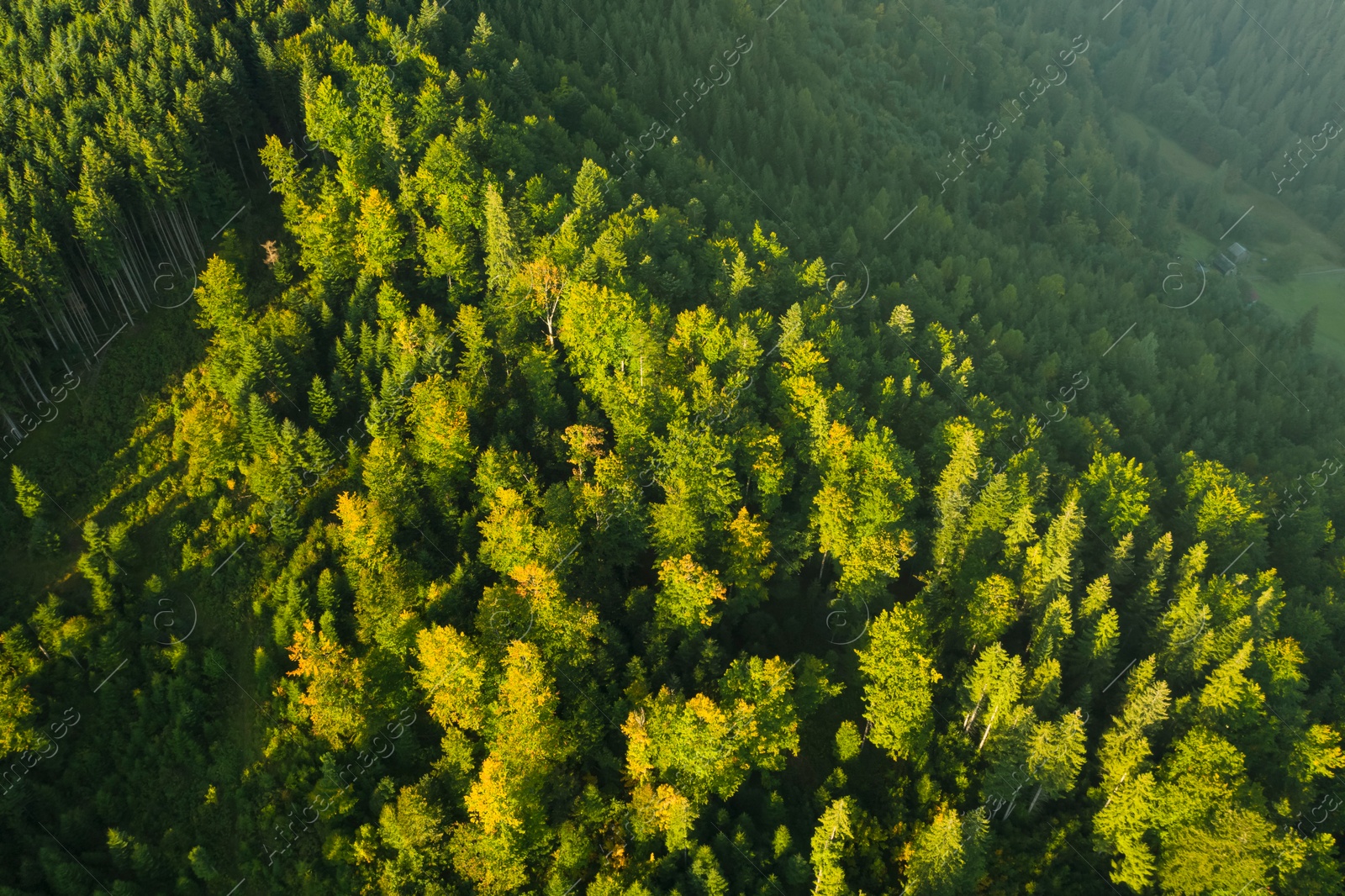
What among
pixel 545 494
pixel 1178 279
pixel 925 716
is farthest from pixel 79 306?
pixel 1178 279

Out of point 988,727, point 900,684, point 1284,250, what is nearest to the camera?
point 900,684

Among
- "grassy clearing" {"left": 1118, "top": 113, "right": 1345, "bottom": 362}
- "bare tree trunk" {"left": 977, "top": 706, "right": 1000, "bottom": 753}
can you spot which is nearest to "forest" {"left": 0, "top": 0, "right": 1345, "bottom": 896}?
"bare tree trunk" {"left": 977, "top": 706, "right": 1000, "bottom": 753}

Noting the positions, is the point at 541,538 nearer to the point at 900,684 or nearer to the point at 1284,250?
the point at 900,684

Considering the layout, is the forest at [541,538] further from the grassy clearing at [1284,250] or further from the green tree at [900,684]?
the grassy clearing at [1284,250]

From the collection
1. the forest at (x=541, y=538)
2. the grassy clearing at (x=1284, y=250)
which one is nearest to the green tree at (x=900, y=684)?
the forest at (x=541, y=538)

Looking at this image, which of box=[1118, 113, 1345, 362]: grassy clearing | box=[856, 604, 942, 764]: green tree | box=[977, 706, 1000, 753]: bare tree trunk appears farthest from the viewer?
box=[1118, 113, 1345, 362]: grassy clearing


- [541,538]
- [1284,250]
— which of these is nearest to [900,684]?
[541,538]

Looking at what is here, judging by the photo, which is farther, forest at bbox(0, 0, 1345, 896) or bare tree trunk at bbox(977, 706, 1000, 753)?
bare tree trunk at bbox(977, 706, 1000, 753)

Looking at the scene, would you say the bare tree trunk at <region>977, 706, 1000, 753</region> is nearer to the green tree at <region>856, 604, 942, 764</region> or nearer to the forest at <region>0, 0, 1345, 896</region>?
the forest at <region>0, 0, 1345, 896</region>

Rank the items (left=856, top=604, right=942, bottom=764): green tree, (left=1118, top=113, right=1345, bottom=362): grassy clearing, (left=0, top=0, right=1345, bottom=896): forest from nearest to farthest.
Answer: (left=0, top=0, right=1345, bottom=896): forest < (left=856, top=604, right=942, bottom=764): green tree < (left=1118, top=113, right=1345, bottom=362): grassy clearing
